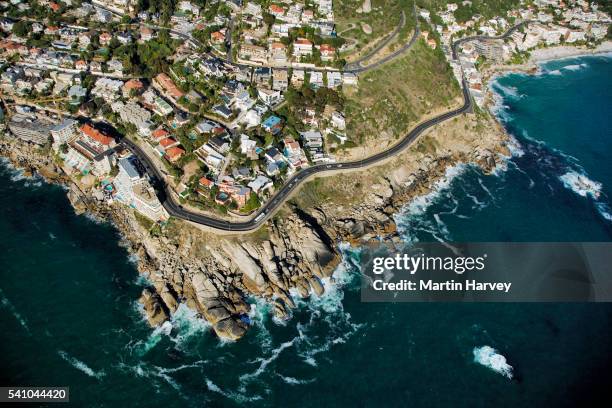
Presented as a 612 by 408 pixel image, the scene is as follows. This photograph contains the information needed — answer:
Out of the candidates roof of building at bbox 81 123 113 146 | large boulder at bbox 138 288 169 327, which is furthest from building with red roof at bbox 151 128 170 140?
large boulder at bbox 138 288 169 327

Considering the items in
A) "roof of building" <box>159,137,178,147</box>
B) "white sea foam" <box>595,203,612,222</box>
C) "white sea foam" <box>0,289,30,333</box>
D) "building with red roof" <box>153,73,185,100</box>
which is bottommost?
"white sea foam" <box>0,289,30,333</box>

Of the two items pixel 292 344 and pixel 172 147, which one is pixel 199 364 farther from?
pixel 172 147

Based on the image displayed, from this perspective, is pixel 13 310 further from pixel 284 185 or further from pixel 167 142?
pixel 284 185

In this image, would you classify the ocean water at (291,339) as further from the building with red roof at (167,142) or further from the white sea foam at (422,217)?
the building with red roof at (167,142)

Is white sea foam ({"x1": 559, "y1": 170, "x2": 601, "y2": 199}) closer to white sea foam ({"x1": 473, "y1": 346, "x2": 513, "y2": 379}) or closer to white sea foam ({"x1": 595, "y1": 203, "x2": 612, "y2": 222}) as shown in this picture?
white sea foam ({"x1": 595, "y1": 203, "x2": 612, "y2": 222})

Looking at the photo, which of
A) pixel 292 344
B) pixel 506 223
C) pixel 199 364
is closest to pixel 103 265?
pixel 199 364

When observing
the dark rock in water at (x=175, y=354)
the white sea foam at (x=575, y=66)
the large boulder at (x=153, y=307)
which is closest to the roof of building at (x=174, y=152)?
the large boulder at (x=153, y=307)
